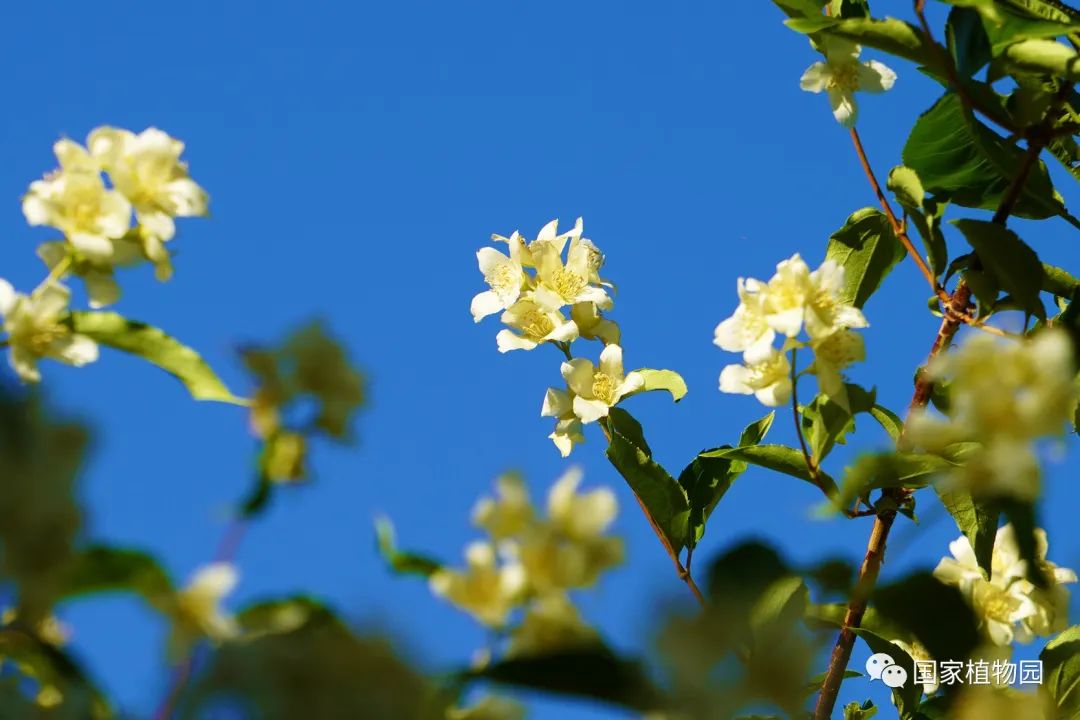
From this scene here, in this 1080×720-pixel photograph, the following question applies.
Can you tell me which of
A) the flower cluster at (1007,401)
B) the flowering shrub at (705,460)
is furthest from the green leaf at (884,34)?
the flower cluster at (1007,401)

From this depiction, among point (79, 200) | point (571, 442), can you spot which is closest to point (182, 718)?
point (79, 200)

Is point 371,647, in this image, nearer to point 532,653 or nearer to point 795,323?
point 532,653

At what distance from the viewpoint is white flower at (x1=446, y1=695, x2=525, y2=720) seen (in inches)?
24.3

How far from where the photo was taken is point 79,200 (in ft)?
3.47

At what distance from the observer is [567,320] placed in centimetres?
158

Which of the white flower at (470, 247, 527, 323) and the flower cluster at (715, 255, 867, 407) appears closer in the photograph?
the flower cluster at (715, 255, 867, 407)

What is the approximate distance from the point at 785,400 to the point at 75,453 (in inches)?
33.6

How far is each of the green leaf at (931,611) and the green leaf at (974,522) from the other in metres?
0.56

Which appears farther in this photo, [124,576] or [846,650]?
[846,650]

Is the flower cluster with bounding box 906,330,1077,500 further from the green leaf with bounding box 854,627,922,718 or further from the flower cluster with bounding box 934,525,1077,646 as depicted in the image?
the flower cluster with bounding box 934,525,1077,646

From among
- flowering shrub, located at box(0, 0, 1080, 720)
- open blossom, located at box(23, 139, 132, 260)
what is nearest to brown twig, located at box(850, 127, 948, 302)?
flowering shrub, located at box(0, 0, 1080, 720)

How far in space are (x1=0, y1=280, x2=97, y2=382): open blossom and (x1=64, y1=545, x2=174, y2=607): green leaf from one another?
271 mm

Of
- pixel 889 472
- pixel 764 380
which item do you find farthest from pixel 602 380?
pixel 889 472

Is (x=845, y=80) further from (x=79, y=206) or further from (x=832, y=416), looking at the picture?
(x=79, y=206)
